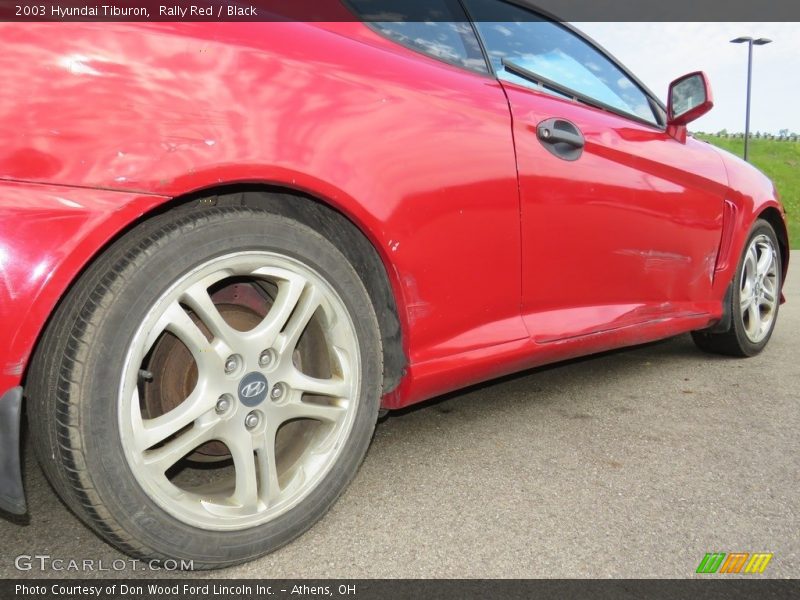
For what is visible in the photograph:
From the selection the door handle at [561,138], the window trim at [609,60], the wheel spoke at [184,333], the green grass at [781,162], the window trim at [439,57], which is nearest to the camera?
the wheel spoke at [184,333]

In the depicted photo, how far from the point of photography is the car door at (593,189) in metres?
2.31

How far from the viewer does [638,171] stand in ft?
8.98

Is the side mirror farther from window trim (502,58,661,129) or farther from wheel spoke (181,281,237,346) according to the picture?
wheel spoke (181,281,237,346)

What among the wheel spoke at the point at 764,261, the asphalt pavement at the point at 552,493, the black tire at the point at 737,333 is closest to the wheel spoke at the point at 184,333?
the asphalt pavement at the point at 552,493

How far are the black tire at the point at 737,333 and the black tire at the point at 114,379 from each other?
2738 millimetres

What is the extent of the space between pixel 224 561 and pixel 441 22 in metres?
1.68

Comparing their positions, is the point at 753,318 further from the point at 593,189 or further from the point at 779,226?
the point at 593,189

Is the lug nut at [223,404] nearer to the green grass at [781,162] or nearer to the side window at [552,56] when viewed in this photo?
the side window at [552,56]

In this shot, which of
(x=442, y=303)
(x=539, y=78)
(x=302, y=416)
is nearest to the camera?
(x=302, y=416)

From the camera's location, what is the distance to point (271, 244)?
1.64 metres

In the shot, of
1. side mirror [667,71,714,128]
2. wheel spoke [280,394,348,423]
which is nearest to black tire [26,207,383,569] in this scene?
wheel spoke [280,394,348,423]

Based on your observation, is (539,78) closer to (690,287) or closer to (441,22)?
(441,22)

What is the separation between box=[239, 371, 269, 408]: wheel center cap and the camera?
1633mm

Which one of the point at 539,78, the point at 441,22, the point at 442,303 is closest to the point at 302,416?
the point at 442,303
